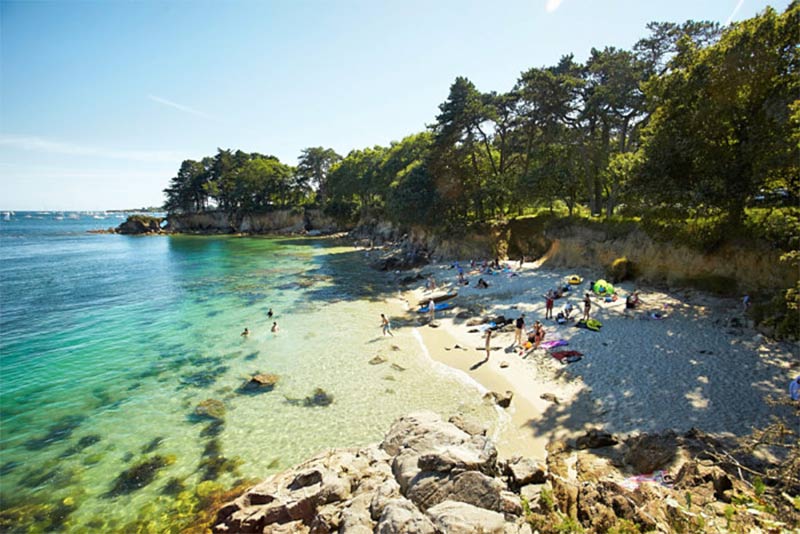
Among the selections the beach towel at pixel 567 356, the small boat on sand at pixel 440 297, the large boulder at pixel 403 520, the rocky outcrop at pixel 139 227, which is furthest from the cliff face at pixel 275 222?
the large boulder at pixel 403 520

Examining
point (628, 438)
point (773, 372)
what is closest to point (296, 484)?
point (628, 438)

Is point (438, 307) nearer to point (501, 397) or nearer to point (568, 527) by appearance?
point (501, 397)

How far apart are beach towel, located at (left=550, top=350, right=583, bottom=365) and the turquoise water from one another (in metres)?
4.80

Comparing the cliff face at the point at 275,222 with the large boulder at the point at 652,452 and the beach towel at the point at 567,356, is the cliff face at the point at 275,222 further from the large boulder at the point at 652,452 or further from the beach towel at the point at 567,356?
the large boulder at the point at 652,452

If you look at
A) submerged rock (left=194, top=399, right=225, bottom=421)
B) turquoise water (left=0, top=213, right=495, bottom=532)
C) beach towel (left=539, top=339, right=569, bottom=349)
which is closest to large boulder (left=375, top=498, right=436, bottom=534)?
turquoise water (left=0, top=213, right=495, bottom=532)

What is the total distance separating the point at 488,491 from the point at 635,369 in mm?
10930

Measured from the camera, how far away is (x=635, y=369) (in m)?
14.8

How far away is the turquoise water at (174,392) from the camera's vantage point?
36.6 feet

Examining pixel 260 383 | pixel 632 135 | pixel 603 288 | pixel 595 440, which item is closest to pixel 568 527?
pixel 595 440

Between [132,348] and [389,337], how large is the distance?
1576cm

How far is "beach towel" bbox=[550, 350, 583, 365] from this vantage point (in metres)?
16.3

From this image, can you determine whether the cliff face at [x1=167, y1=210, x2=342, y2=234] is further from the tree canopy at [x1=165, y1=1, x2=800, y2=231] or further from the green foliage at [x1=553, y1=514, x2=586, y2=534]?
the green foliage at [x1=553, y1=514, x2=586, y2=534]

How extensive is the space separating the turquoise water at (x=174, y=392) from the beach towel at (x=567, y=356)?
4.80 metres

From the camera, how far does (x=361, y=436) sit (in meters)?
12.8
